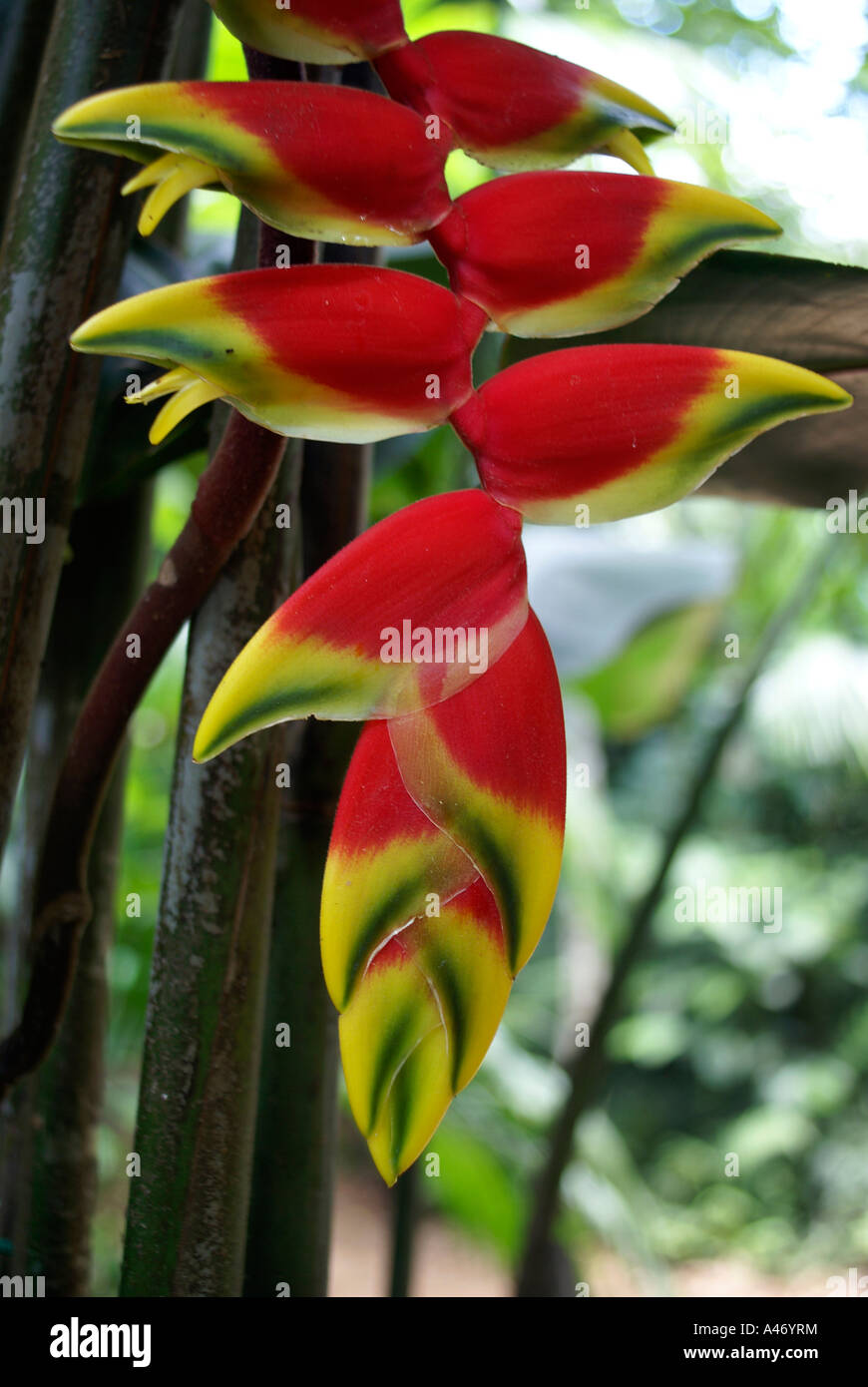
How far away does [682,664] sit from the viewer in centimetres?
148

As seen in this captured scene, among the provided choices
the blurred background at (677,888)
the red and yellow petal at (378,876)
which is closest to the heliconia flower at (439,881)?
the red and yellow petal at (378,876)

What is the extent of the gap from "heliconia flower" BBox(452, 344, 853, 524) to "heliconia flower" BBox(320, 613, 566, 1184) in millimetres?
26

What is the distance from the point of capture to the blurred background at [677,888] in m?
1.19

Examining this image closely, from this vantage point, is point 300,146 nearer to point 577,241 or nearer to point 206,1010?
point 577,241

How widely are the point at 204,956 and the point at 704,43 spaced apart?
2.34 meters

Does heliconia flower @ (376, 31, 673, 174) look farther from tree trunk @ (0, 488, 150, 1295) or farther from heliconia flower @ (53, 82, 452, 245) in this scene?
tree trunk @ (0, 488, 150, 1295)

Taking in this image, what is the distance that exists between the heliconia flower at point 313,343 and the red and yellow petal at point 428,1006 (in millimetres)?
71

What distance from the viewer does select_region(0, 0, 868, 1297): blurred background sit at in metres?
1.19

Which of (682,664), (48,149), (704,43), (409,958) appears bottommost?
(409,958)

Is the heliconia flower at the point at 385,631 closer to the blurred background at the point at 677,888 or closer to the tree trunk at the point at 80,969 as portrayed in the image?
the tree trunk at the point at 80,969

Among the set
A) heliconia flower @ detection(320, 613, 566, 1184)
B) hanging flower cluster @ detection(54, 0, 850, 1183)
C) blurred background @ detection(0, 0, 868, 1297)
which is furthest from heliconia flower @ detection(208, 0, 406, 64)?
blurred background @ detection(0, 0, 868, 1297)

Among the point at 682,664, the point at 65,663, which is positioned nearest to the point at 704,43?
the point at 682,664

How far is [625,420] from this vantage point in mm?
154
